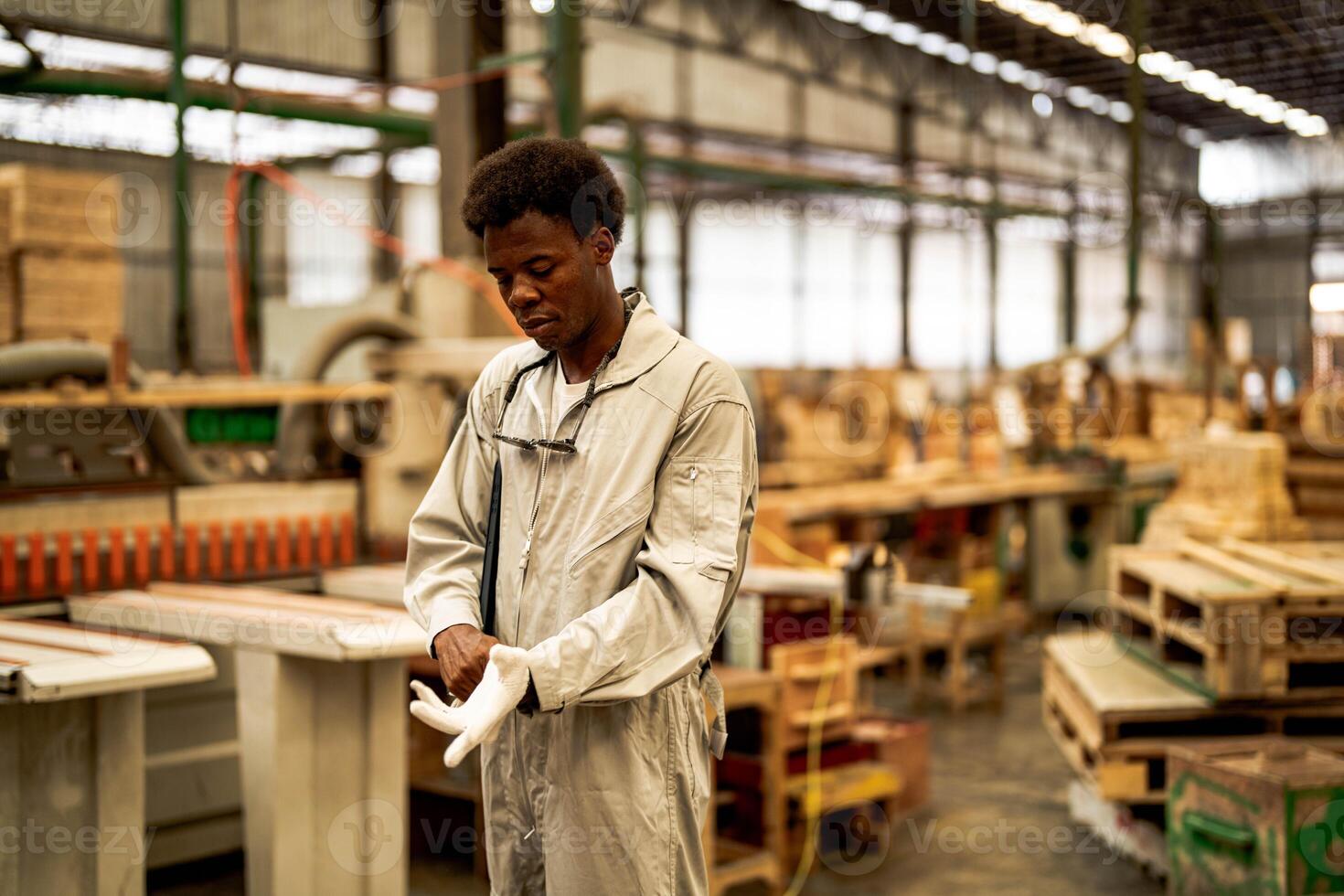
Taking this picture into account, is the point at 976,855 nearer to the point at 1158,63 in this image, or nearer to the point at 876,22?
the point at 1158,63

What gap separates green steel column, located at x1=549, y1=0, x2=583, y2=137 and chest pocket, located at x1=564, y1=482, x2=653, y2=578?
9.43 feet

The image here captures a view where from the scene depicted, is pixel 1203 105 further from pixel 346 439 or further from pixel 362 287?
pixel 346 439

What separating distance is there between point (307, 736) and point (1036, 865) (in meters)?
2.54

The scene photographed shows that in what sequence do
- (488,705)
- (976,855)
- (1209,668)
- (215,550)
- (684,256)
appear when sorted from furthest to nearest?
(684,256)
(976,855)
(215,550)
(1209,668)
(488,705)

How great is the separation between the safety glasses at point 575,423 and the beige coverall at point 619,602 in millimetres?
12

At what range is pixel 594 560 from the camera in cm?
188

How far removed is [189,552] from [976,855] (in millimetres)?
2853

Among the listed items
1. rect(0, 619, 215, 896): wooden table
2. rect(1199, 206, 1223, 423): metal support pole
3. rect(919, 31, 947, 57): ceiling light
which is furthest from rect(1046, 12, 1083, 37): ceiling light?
rect(0, 619, 215, 896): wooden table

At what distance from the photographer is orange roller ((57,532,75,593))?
3756mm

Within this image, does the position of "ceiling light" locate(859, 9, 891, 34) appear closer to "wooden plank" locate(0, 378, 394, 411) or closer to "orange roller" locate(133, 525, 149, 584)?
"wooden plank" locate(0, 378, 394, 411)

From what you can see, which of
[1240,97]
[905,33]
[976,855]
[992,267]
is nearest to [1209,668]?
[976,855]

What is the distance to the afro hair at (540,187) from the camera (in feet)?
6.03

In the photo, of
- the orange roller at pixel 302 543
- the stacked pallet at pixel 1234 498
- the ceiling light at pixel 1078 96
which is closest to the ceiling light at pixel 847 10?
the ceiling light at pixel 1078 96

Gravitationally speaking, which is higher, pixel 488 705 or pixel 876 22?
pixel 876 22
